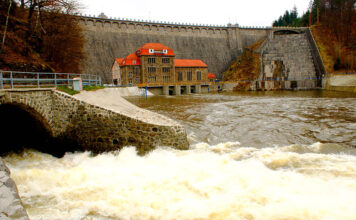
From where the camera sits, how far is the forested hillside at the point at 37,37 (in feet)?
64.2

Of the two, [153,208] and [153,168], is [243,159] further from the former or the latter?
[153,208]

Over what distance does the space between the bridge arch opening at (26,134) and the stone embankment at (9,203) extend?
19.8 feet

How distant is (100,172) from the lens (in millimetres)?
A: 9109

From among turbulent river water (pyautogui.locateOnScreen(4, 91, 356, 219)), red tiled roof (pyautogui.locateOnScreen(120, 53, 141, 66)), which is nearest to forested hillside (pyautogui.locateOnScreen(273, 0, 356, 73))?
red tiled roof (pyautogui.locateOnScreen(120, 53, 141, 66))

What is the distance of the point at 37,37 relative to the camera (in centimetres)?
2389

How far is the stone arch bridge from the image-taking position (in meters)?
10.4

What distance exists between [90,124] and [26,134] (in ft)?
13.5

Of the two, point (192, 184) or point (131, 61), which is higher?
point (131, 61)

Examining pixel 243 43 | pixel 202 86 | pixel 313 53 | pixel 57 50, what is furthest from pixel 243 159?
pixel 243 43

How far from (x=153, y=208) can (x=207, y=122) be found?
1136cm

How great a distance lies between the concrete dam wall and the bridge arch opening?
4898 centimetres

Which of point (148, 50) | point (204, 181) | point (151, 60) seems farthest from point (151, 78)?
point (204, 181)

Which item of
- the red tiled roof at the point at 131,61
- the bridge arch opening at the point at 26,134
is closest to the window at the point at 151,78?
the red tiled roof at the point at 131,61

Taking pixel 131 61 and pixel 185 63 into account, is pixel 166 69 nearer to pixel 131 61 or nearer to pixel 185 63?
pixel 185 63
